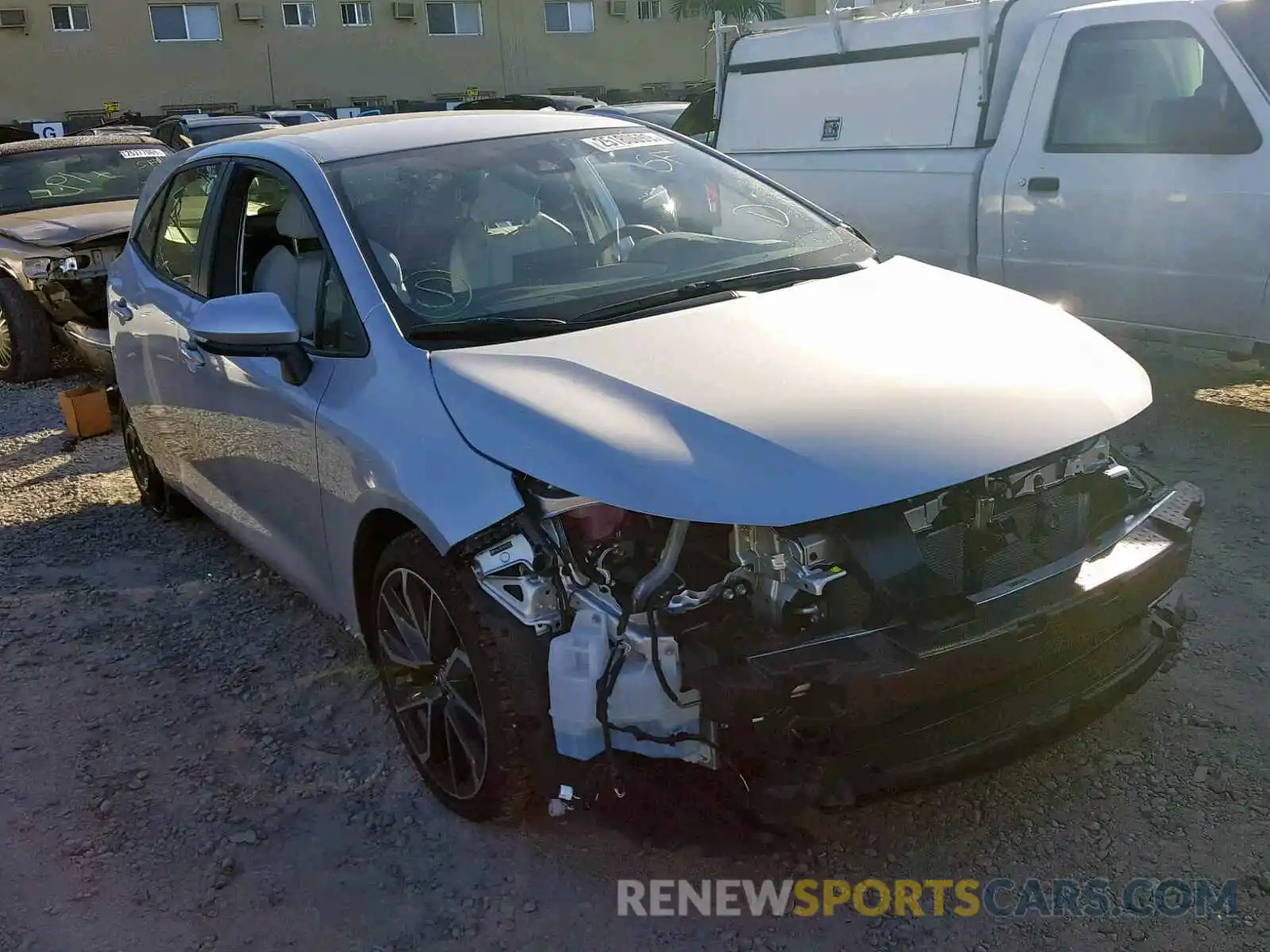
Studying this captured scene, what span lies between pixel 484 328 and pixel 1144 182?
3874mm

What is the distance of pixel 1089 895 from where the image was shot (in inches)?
102

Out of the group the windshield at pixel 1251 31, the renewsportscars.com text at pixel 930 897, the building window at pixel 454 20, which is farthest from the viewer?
the building window at pixel 454 20

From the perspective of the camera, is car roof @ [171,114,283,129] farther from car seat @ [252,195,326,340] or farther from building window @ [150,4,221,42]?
car seat @ [252,195,326,340]

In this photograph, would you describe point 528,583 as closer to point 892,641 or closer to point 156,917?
point 892,641

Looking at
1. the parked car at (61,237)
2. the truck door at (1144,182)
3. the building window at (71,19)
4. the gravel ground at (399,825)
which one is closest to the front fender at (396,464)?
the gravel ground at (399,825)

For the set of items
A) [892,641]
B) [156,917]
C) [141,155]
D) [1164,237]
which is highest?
[141,155]

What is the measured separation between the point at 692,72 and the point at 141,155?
28.6m

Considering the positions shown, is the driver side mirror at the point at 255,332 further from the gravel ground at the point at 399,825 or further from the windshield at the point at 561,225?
the gravel ground at the point at 399,825

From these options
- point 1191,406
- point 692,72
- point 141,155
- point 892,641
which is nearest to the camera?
point 892,641

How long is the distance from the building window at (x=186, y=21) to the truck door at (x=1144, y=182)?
96.1 feet

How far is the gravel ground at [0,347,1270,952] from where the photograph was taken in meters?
2.62

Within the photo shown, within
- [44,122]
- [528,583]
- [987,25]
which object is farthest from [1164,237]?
[44,122]

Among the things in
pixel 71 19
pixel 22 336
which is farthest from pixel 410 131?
pixel 71 19

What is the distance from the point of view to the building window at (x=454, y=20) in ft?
106
